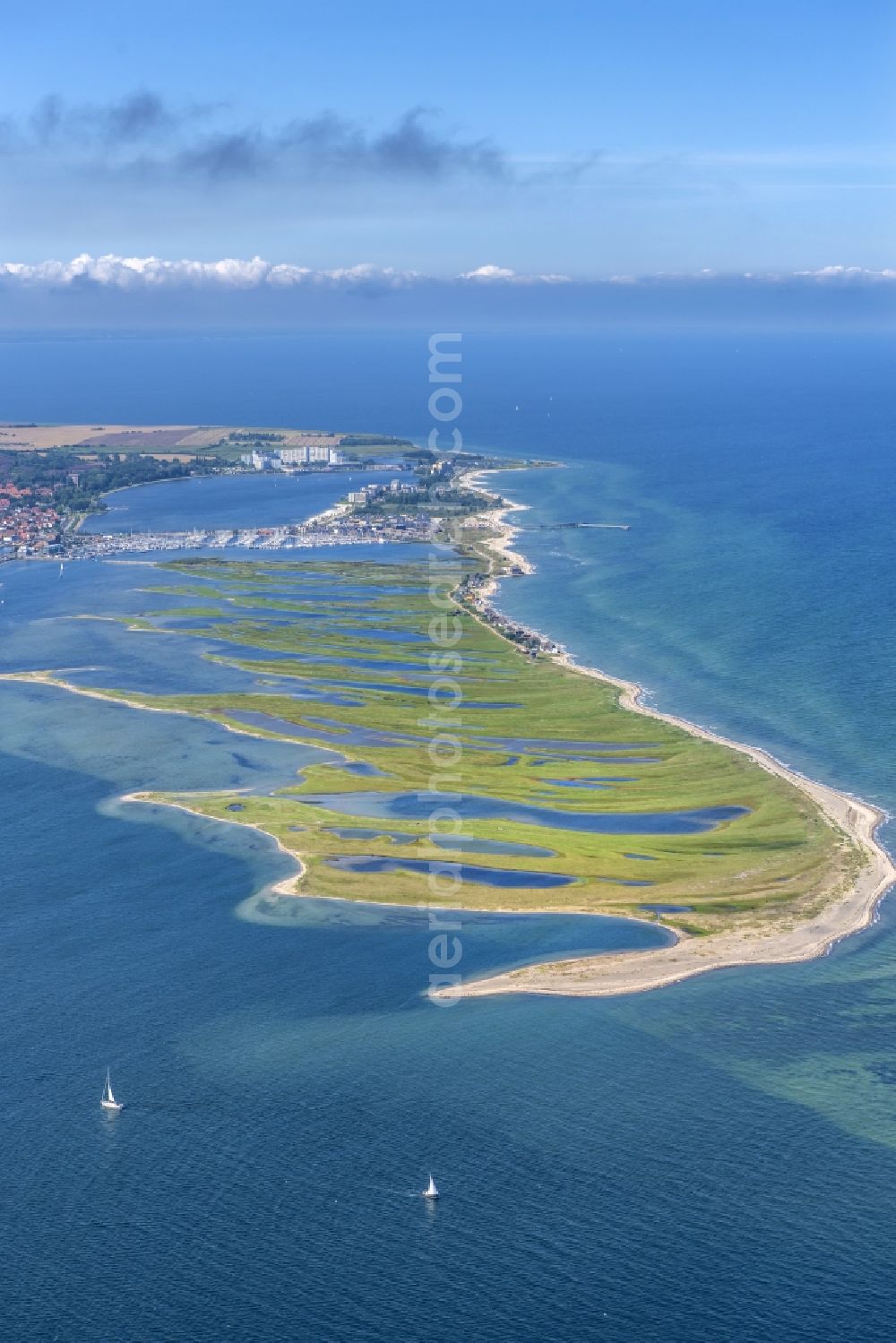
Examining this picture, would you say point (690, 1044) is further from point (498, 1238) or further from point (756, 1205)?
point (498, 1238)

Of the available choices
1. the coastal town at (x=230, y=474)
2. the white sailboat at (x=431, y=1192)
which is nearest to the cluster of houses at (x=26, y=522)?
the coastal town at (x=230, y=474)

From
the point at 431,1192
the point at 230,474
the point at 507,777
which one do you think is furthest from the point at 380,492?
the point at 431,1192

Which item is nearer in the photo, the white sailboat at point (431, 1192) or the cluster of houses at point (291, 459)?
the white sailboat at point (431, 1192)

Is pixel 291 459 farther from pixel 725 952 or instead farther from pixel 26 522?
pixel 725 952

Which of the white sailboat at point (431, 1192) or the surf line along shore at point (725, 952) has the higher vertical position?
the surf line along shore at point (725, 952)

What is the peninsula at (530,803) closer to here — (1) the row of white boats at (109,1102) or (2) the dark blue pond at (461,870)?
(2) the dark blue pond at (461,870)
